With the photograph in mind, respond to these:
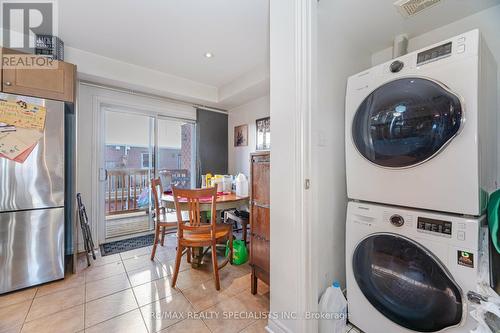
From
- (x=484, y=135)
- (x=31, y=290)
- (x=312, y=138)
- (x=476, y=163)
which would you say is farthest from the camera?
(x=31, y=290)

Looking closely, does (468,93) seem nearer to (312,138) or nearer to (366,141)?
(366,141)

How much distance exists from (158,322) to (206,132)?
2.87 metres

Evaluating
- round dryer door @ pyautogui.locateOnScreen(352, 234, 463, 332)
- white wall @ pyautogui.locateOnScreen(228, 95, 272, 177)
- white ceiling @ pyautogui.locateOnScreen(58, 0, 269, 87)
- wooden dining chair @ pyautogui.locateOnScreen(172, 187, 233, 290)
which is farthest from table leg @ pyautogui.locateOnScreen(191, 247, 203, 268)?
white ceiling @ pyautogui.locateOnScreen(58, 0, 269, 87)

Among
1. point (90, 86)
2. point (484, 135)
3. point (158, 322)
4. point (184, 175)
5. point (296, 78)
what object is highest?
point (90, 86)

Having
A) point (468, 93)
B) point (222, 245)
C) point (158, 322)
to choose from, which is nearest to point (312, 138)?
point (468, 93)

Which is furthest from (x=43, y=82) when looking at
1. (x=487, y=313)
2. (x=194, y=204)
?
(x=487, y=313)

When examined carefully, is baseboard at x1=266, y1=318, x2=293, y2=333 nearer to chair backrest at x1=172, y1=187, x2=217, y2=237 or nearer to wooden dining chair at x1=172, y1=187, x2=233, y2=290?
wooden dining chair at x1=172, y1=187, x2=233, y2=290

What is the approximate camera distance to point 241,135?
3.63 meters

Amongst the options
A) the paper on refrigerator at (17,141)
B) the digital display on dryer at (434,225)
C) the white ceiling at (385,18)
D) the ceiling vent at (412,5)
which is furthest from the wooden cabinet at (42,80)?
the digital display on dryer at (434,225)

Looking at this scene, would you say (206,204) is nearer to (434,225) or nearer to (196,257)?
(196,257)

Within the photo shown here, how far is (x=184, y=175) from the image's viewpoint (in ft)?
12.0

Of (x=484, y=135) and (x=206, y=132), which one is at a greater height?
(x=206, y=132)

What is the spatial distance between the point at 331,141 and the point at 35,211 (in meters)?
2.61

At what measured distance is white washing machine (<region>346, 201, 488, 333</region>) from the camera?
36.9 inches
